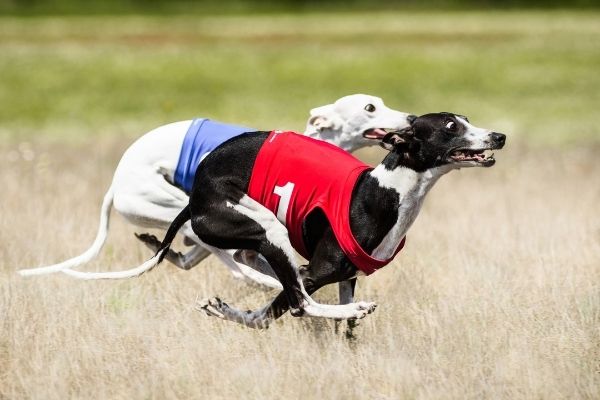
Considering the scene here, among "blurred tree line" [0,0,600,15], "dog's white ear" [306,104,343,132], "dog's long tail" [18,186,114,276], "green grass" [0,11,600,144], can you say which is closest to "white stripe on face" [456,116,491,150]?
"dog's white ear" [306,104,343,132]

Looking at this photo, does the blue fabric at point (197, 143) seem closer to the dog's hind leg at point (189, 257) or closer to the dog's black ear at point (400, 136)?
the dog's hind leg at point (189, 257)

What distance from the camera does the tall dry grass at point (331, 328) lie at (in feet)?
17.8

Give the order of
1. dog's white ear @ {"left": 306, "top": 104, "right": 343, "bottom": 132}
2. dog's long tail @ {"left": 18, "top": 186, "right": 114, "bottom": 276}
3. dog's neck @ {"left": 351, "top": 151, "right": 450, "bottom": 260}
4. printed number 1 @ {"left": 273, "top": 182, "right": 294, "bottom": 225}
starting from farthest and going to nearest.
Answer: dog's white ear @ {"left": 306, "top": 104, "right": 343, "bottom": 132} → dog's long tail @ {"left": 18, "top": 186, "right": 114, "bottom": 276} → printed number 1 @ {"left": 273, "top": 182, "right": 294, "bottom": 225} → dog's neck @ {"left": 351, "top": 151, "right": 450, "bottom": 260}

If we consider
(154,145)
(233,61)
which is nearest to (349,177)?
(154,145)

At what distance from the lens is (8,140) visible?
1661 cm

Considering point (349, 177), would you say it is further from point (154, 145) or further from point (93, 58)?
point (93, 58)

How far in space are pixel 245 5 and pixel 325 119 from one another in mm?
37284

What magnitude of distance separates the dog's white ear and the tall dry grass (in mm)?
1043

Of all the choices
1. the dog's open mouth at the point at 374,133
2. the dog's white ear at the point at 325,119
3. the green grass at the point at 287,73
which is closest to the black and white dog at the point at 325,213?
the dog's open mouth at the point at 374,133

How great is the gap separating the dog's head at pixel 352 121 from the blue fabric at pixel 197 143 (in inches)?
32.9

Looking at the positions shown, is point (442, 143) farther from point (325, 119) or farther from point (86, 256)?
point (86, 256)

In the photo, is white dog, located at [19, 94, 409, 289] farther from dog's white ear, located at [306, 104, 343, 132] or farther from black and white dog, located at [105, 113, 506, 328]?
black and white dog, located at [105, 113, 506, 328]

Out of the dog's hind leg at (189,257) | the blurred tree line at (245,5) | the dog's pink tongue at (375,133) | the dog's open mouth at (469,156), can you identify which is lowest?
the dog's hind leg at (189,257)

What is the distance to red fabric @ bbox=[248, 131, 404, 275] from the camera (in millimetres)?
6152
